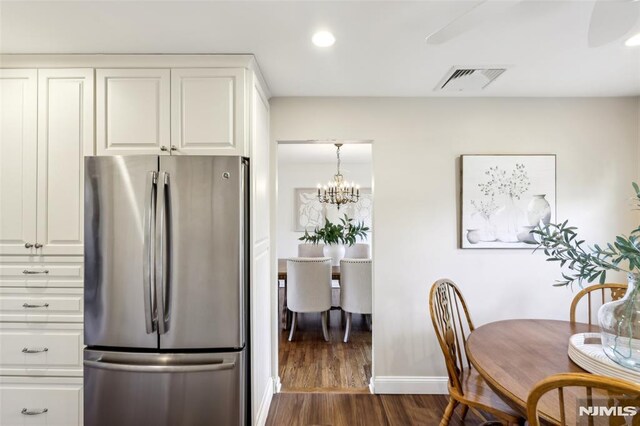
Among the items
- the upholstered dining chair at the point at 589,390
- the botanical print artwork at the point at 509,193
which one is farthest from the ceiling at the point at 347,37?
the upholstered dining chair at the point at 589,390

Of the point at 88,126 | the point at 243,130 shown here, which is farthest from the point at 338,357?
the point at 88,126

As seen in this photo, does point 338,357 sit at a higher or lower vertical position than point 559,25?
lower

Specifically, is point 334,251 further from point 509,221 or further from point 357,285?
point 509,221

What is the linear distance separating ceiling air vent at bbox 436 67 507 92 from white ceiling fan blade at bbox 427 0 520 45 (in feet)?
2.99

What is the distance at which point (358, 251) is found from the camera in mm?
5176

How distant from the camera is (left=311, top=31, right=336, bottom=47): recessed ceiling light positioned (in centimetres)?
171

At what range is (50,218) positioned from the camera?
76.0 inches

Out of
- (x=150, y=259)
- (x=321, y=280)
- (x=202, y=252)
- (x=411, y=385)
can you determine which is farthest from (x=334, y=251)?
(x=150, y=259)

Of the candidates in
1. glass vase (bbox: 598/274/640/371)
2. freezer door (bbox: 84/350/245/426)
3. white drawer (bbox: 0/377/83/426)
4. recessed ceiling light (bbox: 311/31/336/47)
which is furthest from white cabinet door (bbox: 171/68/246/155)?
glass vase (bbox: 598/274/640/371)

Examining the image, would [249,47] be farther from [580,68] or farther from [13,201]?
[580,68]

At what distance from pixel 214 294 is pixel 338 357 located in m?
1.98

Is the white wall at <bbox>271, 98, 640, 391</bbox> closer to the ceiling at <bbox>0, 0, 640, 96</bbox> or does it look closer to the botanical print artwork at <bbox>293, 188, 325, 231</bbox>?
the ceiling at <bbox>0, 0, 640, 96</bbox>

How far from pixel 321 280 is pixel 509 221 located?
1.94 metres

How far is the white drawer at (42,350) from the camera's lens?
6.25 feet
